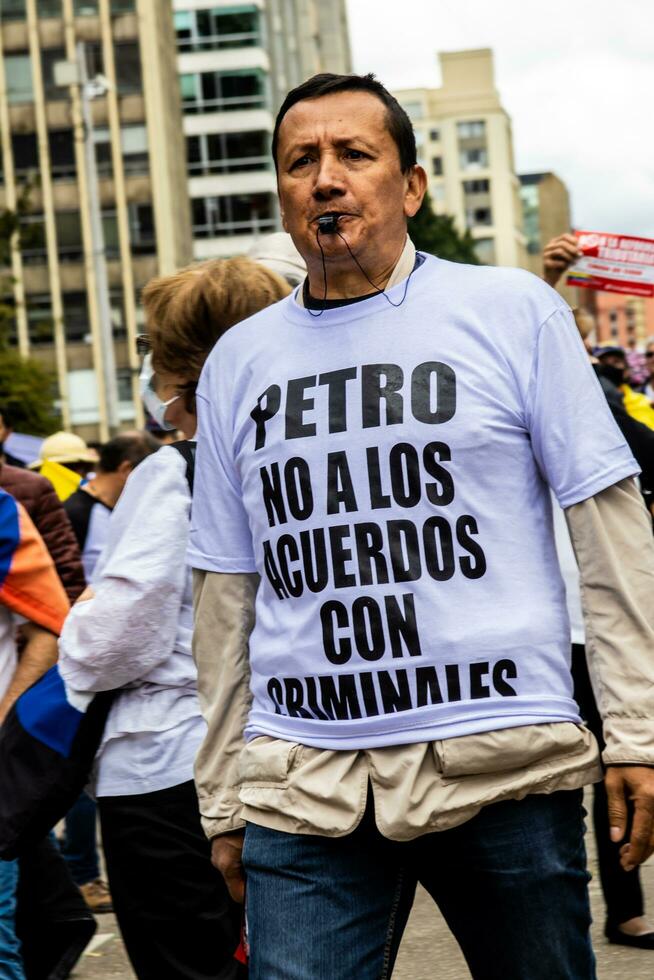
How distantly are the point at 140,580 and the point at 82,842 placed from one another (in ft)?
12.4

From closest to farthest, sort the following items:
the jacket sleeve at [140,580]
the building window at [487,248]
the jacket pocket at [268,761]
Result: the jacket pocket at [268,761] < the jacket sleeve at [140,580] < the building window at [487,248]

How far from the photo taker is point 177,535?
3.72 metres

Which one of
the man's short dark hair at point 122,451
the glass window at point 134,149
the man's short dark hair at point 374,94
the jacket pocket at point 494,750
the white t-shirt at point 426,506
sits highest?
the glass window at point 134,149

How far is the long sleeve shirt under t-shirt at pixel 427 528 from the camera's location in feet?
8.53

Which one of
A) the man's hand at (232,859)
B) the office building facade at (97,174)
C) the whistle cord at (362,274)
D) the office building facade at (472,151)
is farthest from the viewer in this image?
the office building facade at (472,151)

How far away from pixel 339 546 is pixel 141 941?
1590 mm

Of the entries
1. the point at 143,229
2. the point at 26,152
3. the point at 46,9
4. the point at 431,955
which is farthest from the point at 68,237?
the point at 431,955

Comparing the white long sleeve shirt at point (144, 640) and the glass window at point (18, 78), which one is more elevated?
the glass window at point (18, 78)

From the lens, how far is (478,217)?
143 m

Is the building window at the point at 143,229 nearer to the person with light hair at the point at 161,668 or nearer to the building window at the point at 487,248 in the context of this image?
the person with light hair at the point at 161,668

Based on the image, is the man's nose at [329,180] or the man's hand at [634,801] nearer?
the man's hand at [634,801]

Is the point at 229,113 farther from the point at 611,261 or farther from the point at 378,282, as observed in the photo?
the point at 378,282

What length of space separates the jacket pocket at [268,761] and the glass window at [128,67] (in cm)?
6228

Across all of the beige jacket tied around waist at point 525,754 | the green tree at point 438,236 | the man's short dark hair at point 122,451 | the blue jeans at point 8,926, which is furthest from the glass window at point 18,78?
the beige jacket tied around waist at point 525,754
